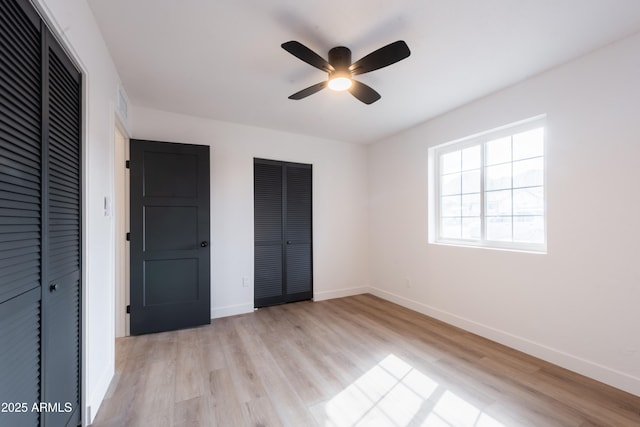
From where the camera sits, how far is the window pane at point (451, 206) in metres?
3.19

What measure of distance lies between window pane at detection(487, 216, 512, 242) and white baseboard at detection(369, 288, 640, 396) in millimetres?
917

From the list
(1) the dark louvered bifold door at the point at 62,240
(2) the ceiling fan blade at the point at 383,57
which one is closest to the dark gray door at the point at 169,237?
(1) the dark louvered bifold door at the point at 62,240

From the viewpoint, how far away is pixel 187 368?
216 cm

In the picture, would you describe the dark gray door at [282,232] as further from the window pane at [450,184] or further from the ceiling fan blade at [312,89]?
the window pane at [450,184]

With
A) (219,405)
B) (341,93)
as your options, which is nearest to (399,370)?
(219,405)

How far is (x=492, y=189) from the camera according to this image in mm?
2801

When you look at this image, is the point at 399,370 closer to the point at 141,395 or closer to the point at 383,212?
the point at 141,395

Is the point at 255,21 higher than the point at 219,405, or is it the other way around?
the point at 255,21

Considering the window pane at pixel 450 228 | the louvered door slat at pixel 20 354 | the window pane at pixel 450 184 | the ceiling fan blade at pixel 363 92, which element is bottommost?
the louvered door slat at pixel 20 354

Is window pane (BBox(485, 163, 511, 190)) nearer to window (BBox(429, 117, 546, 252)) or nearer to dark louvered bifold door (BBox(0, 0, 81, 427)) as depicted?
window (BBox(429, 117, 546, 252))

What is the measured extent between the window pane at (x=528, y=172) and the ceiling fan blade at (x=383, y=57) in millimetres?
1770

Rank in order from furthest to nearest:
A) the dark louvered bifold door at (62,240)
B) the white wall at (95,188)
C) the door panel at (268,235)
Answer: the door panel at (268,235), the white wall at (95,188), the dark louvered bifold door at (62,240)

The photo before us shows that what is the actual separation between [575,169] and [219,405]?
319cm

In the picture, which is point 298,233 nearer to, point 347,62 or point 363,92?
point 363,92
